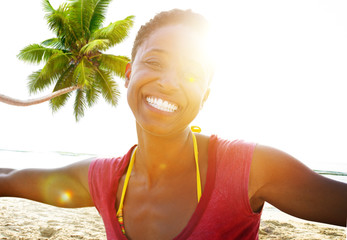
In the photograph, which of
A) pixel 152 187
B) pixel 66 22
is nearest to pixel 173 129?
pixel 152 187

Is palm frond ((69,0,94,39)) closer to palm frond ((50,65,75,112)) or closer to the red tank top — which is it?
palm frond ((50,65,75,112))

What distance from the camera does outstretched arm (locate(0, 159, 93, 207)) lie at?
1947 mm

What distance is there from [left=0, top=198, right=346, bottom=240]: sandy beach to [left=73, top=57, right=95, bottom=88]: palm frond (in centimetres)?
821

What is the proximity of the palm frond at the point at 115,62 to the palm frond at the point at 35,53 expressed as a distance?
2.77 metres

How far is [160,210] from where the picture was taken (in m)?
1.61

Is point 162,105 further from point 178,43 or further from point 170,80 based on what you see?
point 178,43

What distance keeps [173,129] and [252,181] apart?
0.59 meters

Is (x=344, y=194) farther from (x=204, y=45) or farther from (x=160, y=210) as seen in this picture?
(x=204, y=45)

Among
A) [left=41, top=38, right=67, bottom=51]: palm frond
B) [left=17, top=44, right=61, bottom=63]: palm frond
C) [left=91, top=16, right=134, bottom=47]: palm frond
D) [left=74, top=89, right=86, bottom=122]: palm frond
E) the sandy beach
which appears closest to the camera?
the sandy beach

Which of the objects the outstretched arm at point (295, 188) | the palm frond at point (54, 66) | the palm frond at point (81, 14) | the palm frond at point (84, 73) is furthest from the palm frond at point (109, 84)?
the outstretched arm at point (295, 188)

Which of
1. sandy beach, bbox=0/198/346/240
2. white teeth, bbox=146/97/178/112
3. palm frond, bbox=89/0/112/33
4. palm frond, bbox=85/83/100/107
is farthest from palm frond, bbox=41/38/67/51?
white teeth, bbox=146/97/178/112

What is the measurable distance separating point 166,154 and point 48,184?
1.06 m

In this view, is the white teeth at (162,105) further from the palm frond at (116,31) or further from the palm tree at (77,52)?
the palm frond at (116,31)

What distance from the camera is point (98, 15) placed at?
14.9 m
